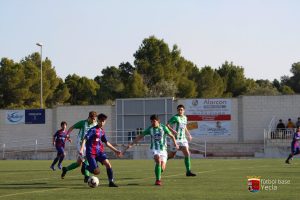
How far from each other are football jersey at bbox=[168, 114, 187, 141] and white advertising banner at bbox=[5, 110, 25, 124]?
41.3 metres

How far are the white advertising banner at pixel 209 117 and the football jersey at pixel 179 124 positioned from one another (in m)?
35.2

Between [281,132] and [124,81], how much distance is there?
4173cm

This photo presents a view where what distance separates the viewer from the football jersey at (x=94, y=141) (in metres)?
17.3

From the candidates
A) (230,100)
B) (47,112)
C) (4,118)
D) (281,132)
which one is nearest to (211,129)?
(230,100)

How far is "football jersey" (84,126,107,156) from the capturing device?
1727cm

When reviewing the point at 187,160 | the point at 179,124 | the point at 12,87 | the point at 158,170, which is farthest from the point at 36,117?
the point at 158,170

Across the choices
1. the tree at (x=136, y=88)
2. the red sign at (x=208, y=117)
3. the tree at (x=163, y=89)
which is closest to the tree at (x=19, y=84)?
the tree at (x=136, y=88)

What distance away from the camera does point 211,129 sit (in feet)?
188

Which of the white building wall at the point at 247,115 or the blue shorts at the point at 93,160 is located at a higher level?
the white building wall at the point at 247,115

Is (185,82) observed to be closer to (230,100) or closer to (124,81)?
(124,81)

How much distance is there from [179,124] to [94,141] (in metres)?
4.84

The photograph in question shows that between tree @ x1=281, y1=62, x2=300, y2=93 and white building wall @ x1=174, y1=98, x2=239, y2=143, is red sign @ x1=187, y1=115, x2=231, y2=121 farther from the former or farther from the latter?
tree @ x1=281, y1=62, x2=300, y2=93

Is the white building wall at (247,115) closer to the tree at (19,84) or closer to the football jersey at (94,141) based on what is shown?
the tree at (19,84)

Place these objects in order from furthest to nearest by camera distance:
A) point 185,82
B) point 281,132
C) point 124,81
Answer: point 124,81
point 185,82
point 281,132
